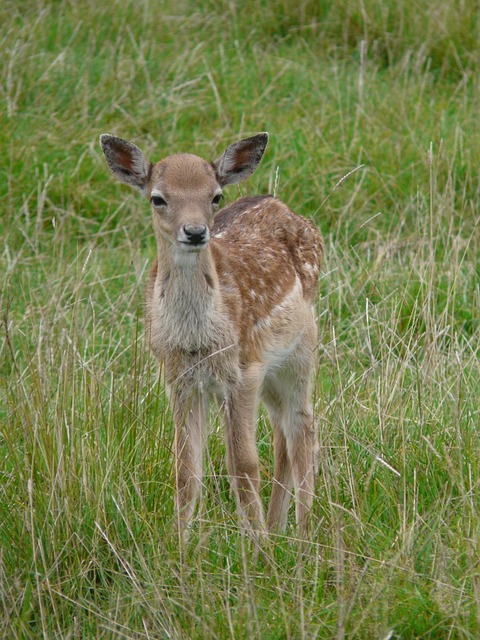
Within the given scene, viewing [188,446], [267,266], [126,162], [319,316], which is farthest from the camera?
[319,316]

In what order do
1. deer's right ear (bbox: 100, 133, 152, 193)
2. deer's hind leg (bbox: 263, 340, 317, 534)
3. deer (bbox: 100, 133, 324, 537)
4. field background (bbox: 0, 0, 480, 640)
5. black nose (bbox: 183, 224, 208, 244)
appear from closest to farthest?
field background (bbox: 0, 0, 480, 640) → black nose (bbox: 183, 224, 208, 244) → deer (bbox: 100, 133, 324, 537) → deer's right ear (bbox: 100, 133, 152, 193) → deer's hind leg (bbox: 263, 340, 317, 534)

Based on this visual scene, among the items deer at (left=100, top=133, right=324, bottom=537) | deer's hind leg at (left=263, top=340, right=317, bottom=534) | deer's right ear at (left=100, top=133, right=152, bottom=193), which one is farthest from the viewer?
deer's hind leg at (left=263, top=340, right=317, bottom=534)

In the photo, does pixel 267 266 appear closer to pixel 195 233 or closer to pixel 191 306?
pixel 191 306

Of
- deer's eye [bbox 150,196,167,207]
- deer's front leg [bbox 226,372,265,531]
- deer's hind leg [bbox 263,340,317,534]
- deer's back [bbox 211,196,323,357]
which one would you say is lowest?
deer's hind leg [bbox 263,340,317,534]

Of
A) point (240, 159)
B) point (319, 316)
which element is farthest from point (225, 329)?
point (319, 316)

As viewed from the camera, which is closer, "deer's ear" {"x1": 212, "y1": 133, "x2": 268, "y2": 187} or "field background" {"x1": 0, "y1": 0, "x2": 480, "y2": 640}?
"field background" {"x1": 0, "y1": 0, "x2": 480, "y2": 640}

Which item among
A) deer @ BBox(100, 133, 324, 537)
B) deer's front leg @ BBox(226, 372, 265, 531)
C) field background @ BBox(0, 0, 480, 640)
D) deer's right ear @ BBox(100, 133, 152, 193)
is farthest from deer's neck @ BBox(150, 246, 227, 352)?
deer's right ear @ BBox(100, 133, 152, 193)

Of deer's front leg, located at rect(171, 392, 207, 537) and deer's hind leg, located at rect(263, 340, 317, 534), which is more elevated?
deer's front leg, located at rect(171, 392, 207, 537)

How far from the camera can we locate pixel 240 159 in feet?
16.8

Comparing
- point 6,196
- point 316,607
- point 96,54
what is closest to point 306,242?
point 316,607

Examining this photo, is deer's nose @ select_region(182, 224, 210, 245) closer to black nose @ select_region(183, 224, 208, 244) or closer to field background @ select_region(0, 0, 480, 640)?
black nose @ select_region(183, 224, 208, 244)

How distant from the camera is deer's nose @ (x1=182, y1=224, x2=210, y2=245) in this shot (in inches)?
179

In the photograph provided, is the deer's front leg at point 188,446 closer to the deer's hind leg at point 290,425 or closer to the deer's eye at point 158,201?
the deer's hind leg at point 290,425

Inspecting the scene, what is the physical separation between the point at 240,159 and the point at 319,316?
1.03 m
